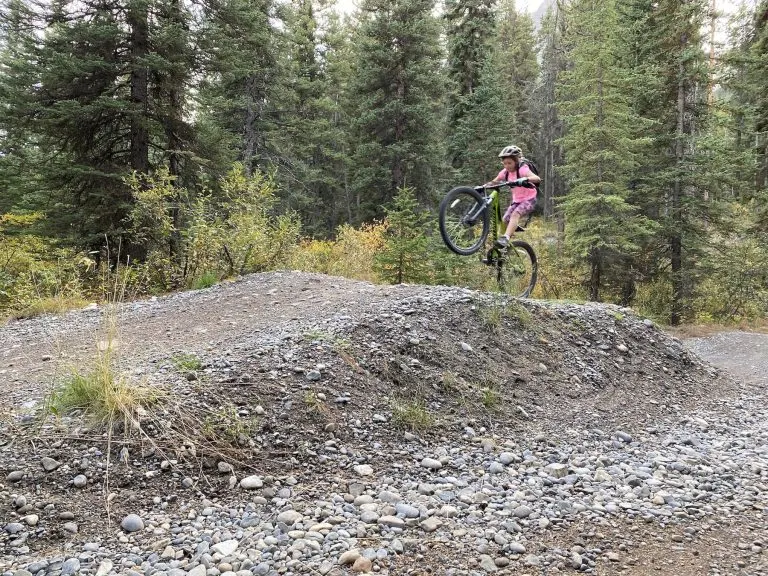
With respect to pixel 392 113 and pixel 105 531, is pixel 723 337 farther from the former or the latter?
pixel 392 113

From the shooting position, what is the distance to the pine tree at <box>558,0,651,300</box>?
1330 centimetres

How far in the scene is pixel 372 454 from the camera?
12.5 ft

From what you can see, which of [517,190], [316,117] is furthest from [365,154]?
[517,190]

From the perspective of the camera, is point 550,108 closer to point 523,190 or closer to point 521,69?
point 521,69

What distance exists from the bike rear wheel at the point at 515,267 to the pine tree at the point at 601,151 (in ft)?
20.4

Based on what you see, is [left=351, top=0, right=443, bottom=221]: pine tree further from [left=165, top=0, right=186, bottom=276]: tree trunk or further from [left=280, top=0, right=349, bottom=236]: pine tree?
[left=165, top=0, right=186, bottom=276]: tree trunk

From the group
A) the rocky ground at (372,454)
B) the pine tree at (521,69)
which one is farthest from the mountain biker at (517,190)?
the pine tree at (521,69)

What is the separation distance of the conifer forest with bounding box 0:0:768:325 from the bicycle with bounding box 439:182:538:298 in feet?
7.30

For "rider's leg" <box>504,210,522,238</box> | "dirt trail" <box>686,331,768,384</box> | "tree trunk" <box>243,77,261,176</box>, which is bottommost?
"dirt trail" <box>686,331,768,384</box>

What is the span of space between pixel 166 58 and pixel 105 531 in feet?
37.3

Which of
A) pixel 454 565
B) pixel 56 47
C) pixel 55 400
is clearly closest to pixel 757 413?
pixel 454 565

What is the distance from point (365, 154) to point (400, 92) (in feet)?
10.5

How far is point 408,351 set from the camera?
511cm

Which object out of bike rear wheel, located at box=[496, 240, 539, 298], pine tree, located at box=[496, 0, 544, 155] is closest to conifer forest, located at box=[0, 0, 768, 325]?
bike rear wheel, located at box=[496, 240, 539, 298]
